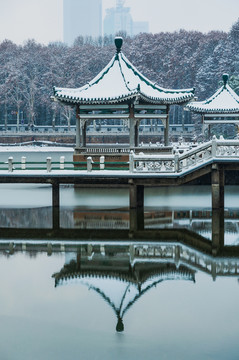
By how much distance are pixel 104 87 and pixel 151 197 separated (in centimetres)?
619

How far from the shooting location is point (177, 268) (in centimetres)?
1955

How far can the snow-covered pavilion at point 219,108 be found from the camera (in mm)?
44094

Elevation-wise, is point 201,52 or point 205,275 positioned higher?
point 201,52

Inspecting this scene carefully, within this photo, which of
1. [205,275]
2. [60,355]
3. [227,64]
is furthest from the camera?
[227,64]

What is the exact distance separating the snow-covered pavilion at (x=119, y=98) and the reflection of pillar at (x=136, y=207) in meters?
5.11

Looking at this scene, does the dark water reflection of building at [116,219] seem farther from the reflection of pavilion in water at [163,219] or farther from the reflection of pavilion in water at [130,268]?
the reflection of pavilion in water at [130,268]

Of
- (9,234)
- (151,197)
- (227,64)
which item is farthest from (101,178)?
Result: (227,64)

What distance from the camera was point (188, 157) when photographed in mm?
27156

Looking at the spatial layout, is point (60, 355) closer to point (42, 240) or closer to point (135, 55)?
point (42, 240)

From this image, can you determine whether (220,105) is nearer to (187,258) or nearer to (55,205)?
(55,205)

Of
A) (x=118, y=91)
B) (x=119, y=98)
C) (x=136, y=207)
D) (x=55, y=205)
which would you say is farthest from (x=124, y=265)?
(x=118, y=91)

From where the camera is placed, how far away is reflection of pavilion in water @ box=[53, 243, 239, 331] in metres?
17.4

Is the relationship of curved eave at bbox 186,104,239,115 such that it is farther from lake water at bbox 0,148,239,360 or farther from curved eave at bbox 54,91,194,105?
lake water at bbox 0,148,239,360

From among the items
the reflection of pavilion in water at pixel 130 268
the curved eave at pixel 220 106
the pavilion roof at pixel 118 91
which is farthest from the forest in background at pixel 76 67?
the reflection of pavilion in water at pixel 130 268
